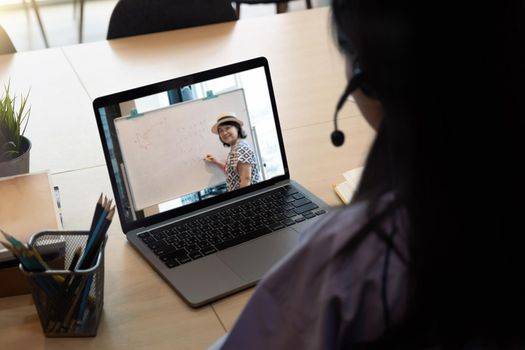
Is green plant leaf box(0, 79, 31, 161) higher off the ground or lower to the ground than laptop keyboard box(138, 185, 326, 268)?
higher

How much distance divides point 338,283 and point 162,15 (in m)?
1.69

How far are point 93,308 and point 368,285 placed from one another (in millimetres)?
498

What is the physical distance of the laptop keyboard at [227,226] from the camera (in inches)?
46.8

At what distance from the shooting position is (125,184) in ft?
4.06

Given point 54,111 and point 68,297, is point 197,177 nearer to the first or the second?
point 68,297

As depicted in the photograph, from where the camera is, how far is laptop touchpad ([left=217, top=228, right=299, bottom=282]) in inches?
44.5

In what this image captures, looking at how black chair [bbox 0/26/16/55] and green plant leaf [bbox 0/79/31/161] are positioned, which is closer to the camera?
green plant leaf [bbox 0/79/31/161]

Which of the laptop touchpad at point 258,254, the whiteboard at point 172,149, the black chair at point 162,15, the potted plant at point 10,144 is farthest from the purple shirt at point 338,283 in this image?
the black chair at point 162,15

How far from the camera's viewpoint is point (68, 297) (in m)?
1.03

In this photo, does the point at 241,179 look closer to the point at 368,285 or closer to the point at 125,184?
the point at 125,184

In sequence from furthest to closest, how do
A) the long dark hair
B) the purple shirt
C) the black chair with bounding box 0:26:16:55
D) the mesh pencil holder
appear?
1. the black chair with bounding box 0:26:16:55
2. the mesh pencil holder
3. the purple shirt
4. the long dark hair

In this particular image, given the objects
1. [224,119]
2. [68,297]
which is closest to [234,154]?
[224,119]

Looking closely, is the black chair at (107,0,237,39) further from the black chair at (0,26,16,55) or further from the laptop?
the laptop

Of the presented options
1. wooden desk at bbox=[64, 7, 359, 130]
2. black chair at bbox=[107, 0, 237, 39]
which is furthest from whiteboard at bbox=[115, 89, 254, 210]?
black chair at bbox=[107, 0, 237, 39]
